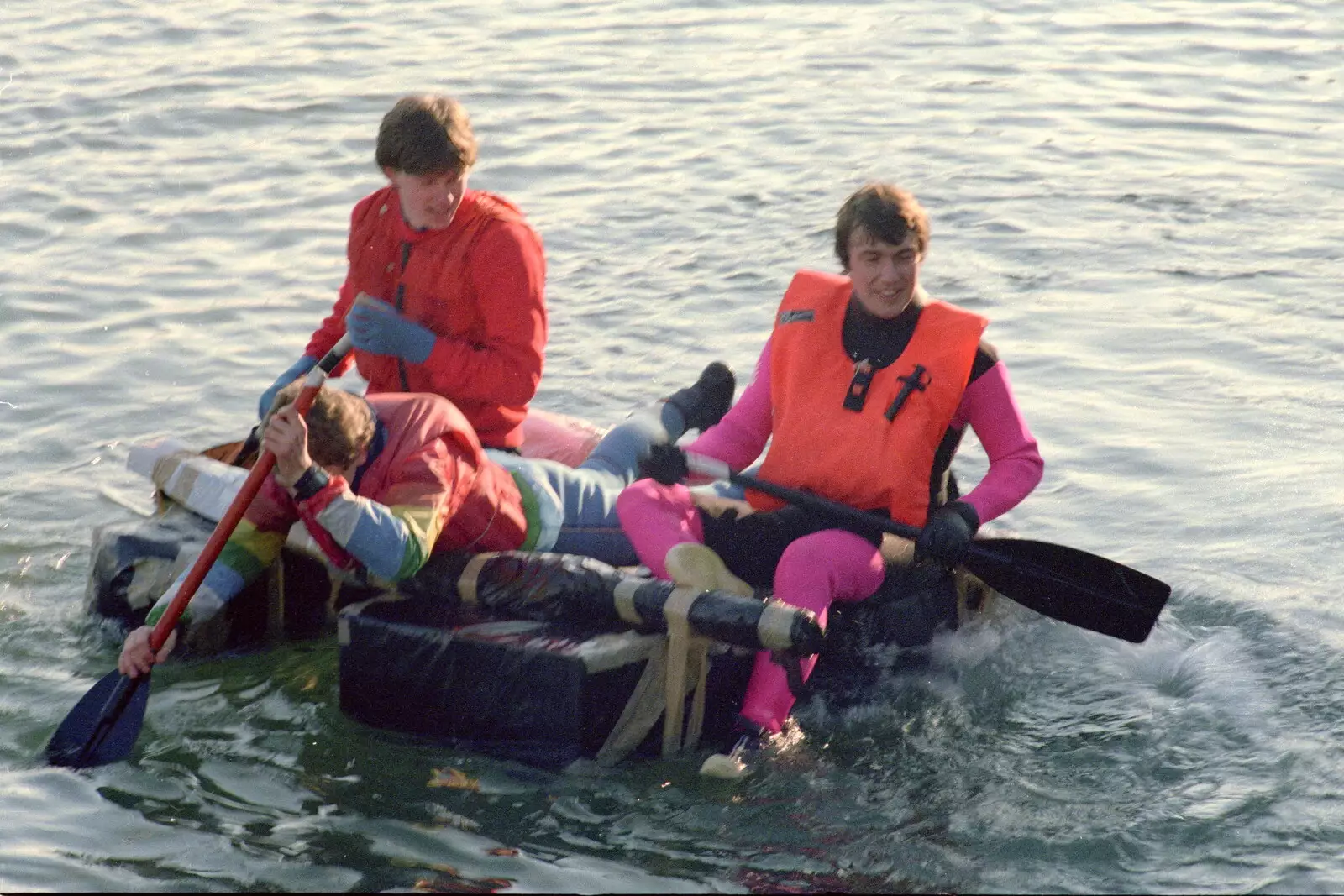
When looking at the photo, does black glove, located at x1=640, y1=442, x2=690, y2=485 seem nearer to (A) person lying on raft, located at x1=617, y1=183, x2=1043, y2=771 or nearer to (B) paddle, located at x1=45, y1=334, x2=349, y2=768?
(A) person lying on raft, located at x1=617, y1=183, x2=1043, y2=771

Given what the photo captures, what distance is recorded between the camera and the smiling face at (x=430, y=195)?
454cm

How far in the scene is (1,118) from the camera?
1023 centimetres

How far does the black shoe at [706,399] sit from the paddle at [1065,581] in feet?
1.49

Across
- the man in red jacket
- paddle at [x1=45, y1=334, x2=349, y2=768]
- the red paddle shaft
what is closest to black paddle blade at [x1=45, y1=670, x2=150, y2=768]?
paddle at [x1=45, y1=334, x2=349, y2=768]

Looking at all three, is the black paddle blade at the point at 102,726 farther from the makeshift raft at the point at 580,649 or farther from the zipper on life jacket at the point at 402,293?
the zipper on life jacket at the point at 402,293

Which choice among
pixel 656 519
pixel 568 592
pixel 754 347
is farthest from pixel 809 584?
pixel 754 347

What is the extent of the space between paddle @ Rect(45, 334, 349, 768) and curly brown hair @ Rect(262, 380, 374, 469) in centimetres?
18

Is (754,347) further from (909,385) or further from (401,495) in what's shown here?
(401,495)

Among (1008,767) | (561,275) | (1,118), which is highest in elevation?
(1,118)

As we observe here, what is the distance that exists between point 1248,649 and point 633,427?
1.75 meters

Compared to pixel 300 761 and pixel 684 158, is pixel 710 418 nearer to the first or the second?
pixel 300 761

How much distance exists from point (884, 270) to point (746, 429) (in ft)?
2.25

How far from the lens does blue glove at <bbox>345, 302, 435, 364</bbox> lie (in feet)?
14.8

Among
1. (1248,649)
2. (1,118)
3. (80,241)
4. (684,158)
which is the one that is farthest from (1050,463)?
(1,118)
